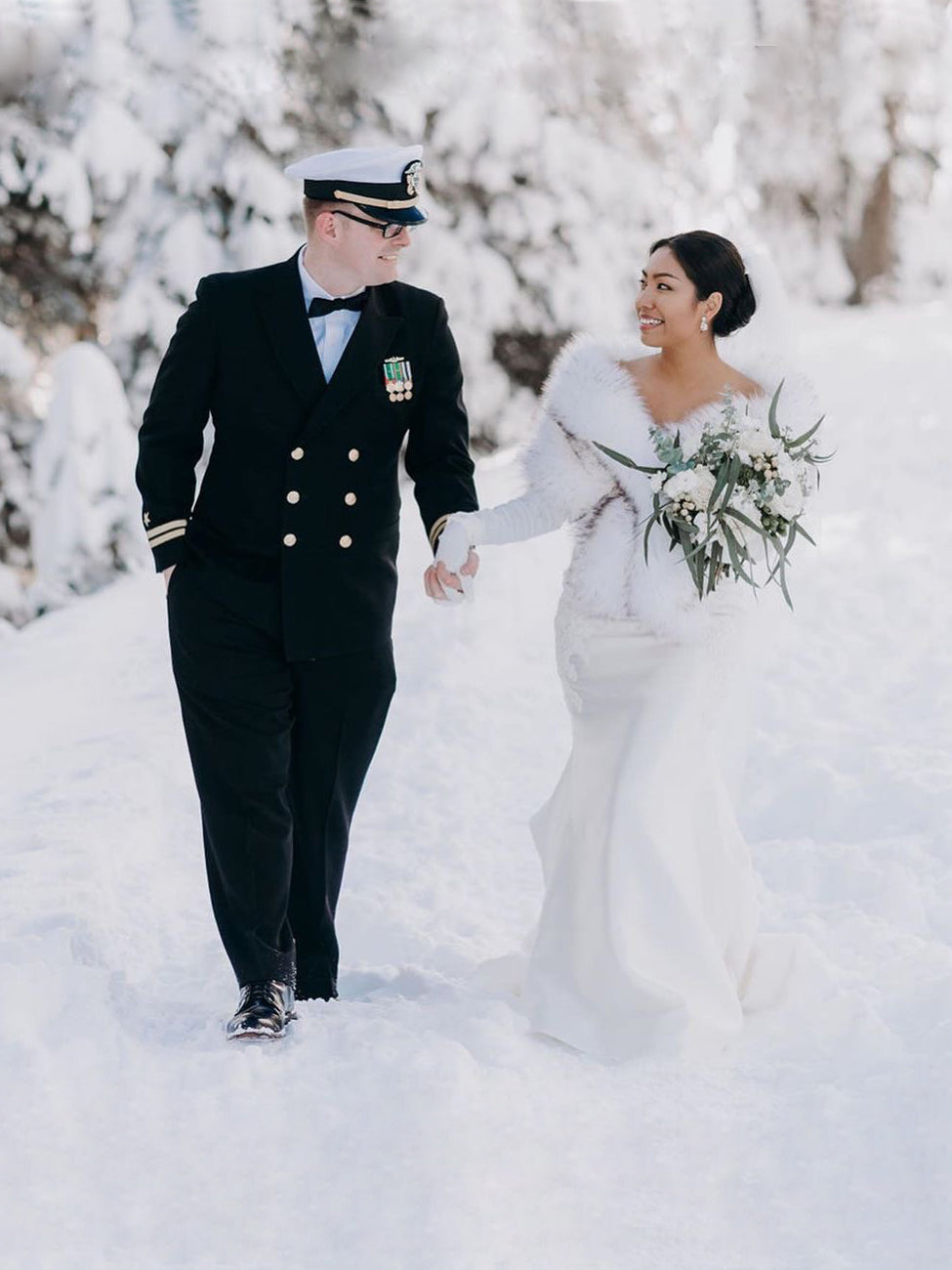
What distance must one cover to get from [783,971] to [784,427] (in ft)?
4.92

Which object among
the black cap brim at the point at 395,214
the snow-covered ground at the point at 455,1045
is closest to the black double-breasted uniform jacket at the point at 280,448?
the black cap brim at the point at 395,214

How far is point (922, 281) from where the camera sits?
20.1 m

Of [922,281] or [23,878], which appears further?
[922,281]

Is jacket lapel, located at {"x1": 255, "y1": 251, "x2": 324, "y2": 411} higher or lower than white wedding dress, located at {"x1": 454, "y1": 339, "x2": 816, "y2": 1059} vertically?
higher

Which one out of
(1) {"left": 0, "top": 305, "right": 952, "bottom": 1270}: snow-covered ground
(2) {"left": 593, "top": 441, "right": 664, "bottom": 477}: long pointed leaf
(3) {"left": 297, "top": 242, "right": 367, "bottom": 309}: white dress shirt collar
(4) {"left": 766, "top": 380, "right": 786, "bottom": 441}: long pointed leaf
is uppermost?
(3) {"left": 297, "top": 242, "right": 367, "bottom": 309}: white dress shirt collar

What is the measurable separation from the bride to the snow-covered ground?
0.18 metres

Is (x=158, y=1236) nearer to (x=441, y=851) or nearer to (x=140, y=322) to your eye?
(x=441, y=851)

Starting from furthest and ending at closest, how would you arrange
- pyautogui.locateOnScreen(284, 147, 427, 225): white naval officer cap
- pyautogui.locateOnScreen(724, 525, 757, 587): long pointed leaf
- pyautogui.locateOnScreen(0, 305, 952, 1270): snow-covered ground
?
pyautogui.locateOnScreen(724, 525, 757, 587): long pointed leaf, pyautogui.locateOnScreen(284, 147, 427, 225): white naval officer cap, pyautogui.locateOnScreen(0, 305, 952, 1270): snow-covered ground

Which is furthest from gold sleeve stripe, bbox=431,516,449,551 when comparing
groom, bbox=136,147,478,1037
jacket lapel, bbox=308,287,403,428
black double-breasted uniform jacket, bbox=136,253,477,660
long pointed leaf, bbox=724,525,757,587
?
long pointed leaf, bbox=724,525,757,587

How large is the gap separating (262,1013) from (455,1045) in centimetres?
52

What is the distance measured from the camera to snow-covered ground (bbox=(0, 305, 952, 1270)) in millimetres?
3561

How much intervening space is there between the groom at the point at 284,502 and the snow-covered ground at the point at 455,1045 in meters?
0.41

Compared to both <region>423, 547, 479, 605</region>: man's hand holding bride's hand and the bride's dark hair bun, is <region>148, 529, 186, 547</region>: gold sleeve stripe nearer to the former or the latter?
<region>423, 547, 479, 605</region>: man's hand holding bride's hand

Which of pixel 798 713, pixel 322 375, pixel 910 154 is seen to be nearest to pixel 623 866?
pixel 322 375
